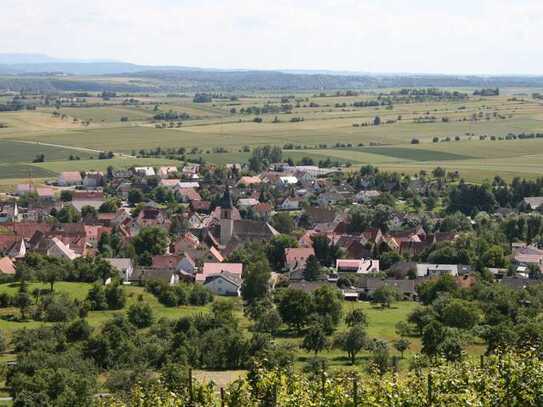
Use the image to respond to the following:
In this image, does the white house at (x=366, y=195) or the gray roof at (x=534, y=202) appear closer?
the gray roof at (x=534, y=202)

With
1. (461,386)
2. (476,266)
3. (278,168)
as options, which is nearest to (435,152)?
(278,168)

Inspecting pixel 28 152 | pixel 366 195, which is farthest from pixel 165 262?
pixel 28 152

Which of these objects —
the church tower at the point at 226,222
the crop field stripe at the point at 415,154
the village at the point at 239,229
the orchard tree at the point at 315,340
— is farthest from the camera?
the crop field stripe at the point at 415,154

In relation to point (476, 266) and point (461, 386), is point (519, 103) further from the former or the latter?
point (461, 386)

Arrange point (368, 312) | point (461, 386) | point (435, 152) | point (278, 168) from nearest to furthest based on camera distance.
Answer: point (461, 386) < point (368, 312) < point (278, 168) < point (435, 152)

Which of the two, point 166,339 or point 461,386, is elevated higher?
point 461,386

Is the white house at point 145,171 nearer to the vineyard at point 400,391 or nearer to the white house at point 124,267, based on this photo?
the white house at point 124,267

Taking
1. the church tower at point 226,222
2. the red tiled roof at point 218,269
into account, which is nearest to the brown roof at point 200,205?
the church tower at point 226,222

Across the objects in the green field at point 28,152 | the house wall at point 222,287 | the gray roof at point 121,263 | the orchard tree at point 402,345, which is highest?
the orchard tree at point 402,345

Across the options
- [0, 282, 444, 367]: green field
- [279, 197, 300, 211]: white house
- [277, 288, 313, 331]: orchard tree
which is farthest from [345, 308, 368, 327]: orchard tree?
[279, 197, 300, 211]: white house

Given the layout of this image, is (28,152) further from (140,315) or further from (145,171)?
(140,315)
